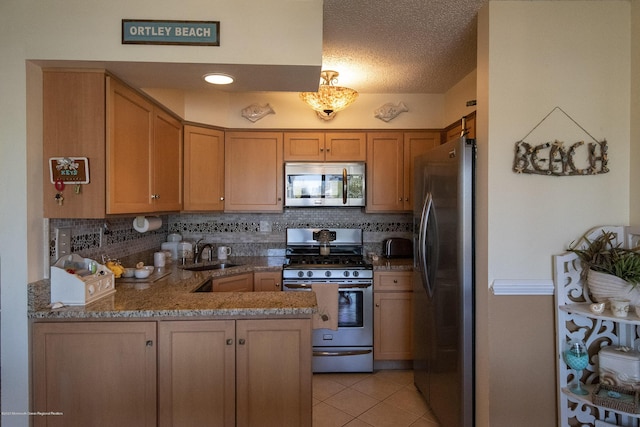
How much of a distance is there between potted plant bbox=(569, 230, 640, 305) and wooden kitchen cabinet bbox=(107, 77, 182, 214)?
8.01ft

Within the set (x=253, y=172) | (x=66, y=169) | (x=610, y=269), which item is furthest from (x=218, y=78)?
(x=610, y=269)

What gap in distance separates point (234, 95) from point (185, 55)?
1595 millimetres

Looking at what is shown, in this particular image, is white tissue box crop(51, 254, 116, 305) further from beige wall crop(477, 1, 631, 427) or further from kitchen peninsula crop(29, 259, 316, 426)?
beige wall crop(477, 1, 631, 427)

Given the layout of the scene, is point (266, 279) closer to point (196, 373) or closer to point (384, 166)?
point (196, 373)

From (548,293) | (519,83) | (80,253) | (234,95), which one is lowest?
(548,293)

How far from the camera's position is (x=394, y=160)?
3342mm

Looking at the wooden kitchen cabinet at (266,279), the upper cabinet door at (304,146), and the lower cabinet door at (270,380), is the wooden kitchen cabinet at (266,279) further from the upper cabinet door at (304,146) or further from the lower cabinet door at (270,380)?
the lower cabinet door at (270,380)

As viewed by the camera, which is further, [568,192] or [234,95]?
[234,95]

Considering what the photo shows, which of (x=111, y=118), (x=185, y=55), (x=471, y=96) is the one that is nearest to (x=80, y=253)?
(x=111, y=118)

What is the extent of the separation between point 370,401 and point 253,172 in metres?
2.23

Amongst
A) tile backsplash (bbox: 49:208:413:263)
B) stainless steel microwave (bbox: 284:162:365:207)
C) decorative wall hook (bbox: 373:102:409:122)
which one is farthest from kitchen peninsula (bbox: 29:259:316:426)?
decorative wall hook (bbox: 373:102:409:122)

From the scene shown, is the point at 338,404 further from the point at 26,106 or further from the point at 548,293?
the point at 26,106

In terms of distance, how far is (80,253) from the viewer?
83.7 inches

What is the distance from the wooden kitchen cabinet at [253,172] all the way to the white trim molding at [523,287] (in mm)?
2099
